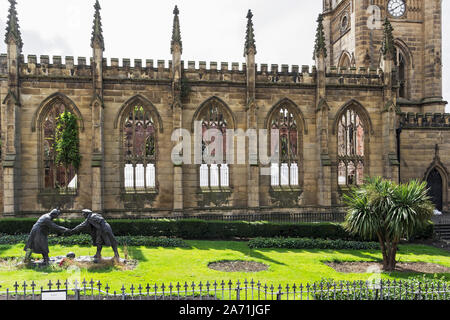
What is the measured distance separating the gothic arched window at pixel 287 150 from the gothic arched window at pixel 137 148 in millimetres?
8717

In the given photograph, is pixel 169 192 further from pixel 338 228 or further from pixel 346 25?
pixel 346 25

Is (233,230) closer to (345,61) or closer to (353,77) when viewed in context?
(353,77)

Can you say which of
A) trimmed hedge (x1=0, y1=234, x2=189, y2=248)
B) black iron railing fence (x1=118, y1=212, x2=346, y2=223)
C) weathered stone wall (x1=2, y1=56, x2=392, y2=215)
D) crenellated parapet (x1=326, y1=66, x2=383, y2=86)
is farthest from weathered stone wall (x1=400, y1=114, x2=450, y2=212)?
trimmed hedge (x1=0, y1=234, x2=189, y2=248)

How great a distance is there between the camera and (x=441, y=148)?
29.2 m

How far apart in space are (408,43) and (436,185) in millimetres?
14374

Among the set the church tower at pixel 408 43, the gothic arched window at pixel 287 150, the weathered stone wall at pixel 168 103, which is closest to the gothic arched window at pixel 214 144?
the weathered stone wall at pixel 168 103

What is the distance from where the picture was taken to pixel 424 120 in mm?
29078

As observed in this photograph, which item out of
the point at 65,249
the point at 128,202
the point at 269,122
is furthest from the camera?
the point at 269,122

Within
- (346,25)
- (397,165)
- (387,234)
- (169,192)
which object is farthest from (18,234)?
(346,25)

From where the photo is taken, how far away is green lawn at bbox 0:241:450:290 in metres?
13.0

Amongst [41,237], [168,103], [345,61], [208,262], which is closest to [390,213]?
[208,262]

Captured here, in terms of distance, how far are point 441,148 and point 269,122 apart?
14540mm

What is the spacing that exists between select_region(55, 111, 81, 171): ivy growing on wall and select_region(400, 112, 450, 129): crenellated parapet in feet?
80.0

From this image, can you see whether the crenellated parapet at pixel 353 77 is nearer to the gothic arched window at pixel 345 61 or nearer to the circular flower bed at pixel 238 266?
the gothic arched window at pixel 345 61
